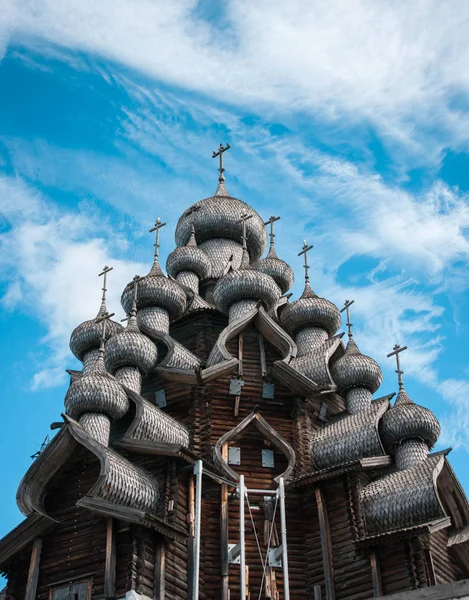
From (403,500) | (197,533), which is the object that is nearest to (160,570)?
(197,533)

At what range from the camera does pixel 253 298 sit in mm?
20328

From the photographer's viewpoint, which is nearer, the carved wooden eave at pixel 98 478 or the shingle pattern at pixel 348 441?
the carved wooden eave at pixel 98 478

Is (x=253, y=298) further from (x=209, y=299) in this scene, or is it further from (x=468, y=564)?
(x=468, y=564)

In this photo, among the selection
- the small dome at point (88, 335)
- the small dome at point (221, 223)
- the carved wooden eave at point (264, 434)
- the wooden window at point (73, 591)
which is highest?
the small dome at point (221, 223)

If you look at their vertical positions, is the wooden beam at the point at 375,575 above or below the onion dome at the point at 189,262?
below

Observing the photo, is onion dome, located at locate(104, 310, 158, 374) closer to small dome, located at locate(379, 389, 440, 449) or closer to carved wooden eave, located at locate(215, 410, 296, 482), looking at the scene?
carved wooden eave, located at locate(215, 410, 296, 482)

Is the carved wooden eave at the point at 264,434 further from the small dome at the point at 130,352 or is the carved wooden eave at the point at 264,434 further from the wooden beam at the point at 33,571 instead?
the wooden beam at the point at 33,571

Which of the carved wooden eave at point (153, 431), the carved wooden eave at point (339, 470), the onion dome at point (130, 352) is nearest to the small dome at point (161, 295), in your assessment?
the onion dome at point (130, 352)

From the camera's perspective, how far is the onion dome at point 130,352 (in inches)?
717

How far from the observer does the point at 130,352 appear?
18.2 metres

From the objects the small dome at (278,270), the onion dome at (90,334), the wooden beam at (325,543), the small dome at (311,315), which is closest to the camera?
the wooden beam at (325,543)

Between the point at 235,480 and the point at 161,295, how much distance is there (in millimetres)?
5722

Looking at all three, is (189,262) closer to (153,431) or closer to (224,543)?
(153,431)

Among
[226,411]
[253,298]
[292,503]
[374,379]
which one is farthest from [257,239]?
[292,503]
